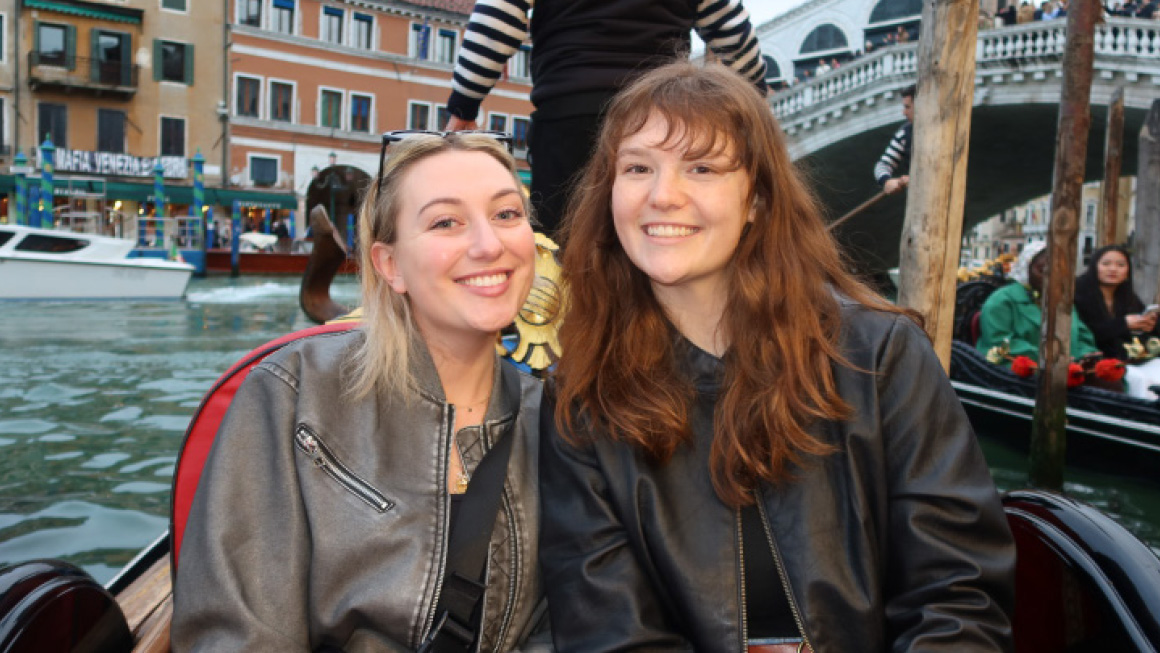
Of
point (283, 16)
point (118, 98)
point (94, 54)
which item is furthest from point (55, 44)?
point (283, 16)

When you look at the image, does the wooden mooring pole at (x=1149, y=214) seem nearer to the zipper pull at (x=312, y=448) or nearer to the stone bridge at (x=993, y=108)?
Result: the stone bridge at (x=993, y=108)

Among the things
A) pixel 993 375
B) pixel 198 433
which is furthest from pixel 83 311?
pixel 198 433

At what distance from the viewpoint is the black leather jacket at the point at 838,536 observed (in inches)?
45.8

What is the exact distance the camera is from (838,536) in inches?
47.8

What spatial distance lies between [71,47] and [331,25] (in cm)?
589

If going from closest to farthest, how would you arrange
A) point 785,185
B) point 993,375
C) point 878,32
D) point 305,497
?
point 305,497, point 785,185, point 993,375, point 878,32

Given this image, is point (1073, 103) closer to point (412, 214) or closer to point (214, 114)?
point (412, 214)

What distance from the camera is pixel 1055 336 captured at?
4434 mm

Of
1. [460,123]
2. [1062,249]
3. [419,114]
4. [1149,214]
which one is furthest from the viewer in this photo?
[419,114]

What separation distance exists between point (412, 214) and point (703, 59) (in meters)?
0.53

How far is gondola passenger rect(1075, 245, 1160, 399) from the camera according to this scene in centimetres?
511

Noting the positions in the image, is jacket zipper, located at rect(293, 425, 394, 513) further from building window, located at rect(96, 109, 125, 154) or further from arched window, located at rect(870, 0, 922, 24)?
arched window, located at rect(870, 0, 922, 24)

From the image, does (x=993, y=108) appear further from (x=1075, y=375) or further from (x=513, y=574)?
(x=513, y=574)

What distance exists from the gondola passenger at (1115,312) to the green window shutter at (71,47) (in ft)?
67.6
